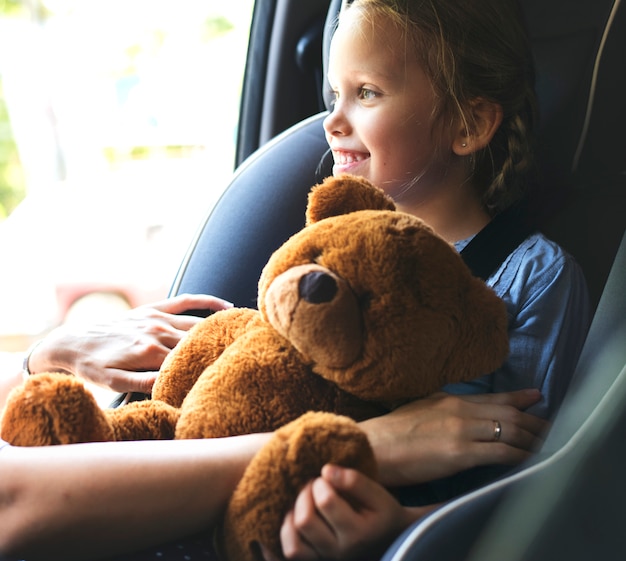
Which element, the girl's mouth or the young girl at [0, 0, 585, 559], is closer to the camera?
the young girl at [0, 0, 585, 559]

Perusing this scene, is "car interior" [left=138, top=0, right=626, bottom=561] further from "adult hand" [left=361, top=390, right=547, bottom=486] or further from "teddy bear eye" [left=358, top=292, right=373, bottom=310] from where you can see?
"teddy bear eye" [left=358, top=292, right=373, bottom=310]

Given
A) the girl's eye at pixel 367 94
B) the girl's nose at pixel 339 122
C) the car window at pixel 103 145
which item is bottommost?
the car window at pixel 103 145

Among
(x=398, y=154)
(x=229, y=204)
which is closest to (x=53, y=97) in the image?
(x=229, y=204)

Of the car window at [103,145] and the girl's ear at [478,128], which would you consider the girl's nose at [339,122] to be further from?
the car window at [103,145]

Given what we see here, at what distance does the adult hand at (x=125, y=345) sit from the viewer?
1.06 meters

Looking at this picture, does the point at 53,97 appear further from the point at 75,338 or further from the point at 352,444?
the point at 352,444

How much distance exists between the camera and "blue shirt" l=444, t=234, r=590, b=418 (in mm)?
902

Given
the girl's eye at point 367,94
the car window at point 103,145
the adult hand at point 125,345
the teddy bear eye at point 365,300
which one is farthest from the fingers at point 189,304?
the car window at point 103,145

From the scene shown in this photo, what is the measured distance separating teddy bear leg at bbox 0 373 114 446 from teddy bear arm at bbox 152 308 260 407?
0.13 m

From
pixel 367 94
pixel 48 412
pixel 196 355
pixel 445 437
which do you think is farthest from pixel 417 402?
pixel 367 94

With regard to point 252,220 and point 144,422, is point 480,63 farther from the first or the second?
point 144,422

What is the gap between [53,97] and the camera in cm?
279

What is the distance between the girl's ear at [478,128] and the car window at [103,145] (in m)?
1.47

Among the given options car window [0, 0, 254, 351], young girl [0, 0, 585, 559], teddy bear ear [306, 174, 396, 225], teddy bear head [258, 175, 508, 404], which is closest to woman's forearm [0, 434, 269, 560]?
young girl [0, 0, 585, 559]
